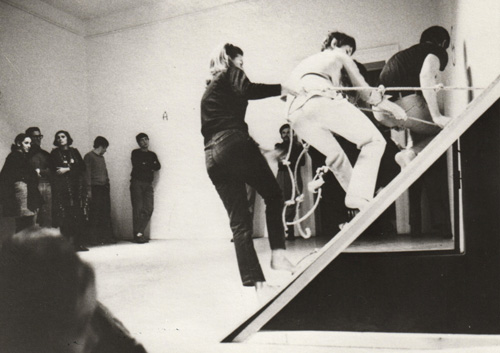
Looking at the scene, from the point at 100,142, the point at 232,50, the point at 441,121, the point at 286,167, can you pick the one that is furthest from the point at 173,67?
the point at 441,121

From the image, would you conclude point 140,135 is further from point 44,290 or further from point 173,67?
point 44,290

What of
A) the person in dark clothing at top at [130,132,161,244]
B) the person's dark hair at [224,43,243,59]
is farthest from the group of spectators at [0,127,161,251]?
the person's dark hair at [224,43,243,59]

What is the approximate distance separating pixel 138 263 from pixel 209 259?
7.2 inches

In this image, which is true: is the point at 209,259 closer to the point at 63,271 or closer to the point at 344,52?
the point at 63,271

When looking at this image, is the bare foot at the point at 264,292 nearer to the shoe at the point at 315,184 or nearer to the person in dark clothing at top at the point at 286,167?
the person in dark clothing at top at the point at 286,167

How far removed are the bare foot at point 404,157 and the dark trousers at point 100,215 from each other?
2.22 feet

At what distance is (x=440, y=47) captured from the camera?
2.80 feet

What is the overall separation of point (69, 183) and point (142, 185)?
0.19 m

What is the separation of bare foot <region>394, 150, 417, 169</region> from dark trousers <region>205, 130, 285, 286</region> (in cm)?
26

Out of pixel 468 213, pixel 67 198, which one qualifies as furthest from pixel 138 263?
pixel 468 213

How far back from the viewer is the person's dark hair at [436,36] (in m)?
0.85

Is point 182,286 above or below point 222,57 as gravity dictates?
below

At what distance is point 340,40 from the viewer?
0.90 metres

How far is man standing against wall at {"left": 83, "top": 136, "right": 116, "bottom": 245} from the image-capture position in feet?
3.45
